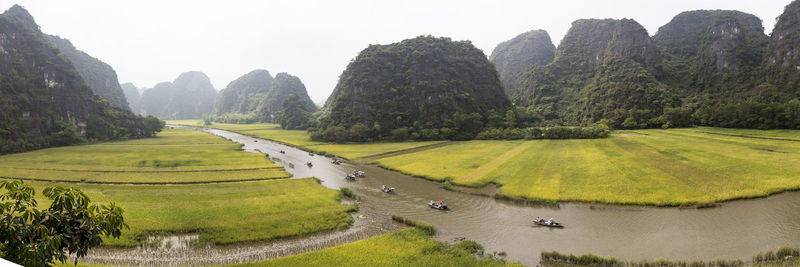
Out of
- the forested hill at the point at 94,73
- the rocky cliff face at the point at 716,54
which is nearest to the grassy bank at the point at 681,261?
the rocky cliff face at the point at 716,54

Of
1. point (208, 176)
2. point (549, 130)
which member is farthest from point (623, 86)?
→ point (208, 176)

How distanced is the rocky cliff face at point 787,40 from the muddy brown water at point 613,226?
112 metres

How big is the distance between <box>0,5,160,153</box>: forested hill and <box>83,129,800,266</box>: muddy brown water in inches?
3334

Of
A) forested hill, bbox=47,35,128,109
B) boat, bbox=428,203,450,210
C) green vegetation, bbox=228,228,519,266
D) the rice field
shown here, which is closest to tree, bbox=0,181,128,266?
green vegetation, bbox=228,228,519,266

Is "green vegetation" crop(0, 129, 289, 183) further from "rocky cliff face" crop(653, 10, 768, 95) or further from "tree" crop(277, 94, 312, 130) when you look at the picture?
"rocky cliff face" crop(653, 10, 768, 95)

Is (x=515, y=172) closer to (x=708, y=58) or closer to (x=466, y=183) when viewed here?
(x=466, y=183)

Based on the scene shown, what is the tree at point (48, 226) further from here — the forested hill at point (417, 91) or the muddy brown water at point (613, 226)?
the forested hill at point (417, 91)

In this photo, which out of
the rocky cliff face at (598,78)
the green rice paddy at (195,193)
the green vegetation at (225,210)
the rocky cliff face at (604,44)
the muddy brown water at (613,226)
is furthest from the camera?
the rocky cliff face at (604,44)

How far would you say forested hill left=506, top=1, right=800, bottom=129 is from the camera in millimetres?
92500

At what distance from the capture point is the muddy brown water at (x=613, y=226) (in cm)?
2231

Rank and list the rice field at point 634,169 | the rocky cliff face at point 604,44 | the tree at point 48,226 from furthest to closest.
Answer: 1. the rocky cliff face at point 604,44
2. the rice field at point 634,169
3. the tree at point 48,226

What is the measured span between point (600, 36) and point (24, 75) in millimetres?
210415

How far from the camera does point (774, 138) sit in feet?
193

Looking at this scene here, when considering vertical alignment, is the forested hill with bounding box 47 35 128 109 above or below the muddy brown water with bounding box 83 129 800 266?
above
